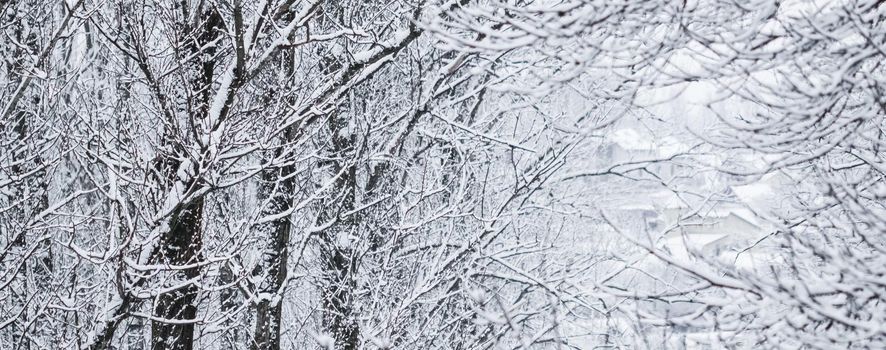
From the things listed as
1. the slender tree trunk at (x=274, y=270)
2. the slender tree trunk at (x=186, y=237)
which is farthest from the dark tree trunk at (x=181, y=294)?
the slender tree trunk at (x=274, y=270)

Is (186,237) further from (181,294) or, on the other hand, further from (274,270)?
(274,270)

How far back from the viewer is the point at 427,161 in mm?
7730

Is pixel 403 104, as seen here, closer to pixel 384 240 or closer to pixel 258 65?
pixel 384 240

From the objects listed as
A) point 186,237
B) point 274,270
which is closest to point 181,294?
point 186,237

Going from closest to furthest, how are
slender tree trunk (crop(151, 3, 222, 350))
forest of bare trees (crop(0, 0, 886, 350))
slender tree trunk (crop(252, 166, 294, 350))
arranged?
1. forest of bare trees (crop(0, 0, 886, 350))
2. slender tree trunk (crop(151, 3, 222, 350))
3. slender tree trunk (crop(252, 166, 294, 350))

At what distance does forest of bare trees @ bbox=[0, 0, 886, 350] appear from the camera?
307 centimetres

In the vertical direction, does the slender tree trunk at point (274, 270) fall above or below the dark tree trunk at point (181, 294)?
above

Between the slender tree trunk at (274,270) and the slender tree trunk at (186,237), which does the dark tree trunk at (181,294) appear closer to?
the slender tree trunk at (186,237)

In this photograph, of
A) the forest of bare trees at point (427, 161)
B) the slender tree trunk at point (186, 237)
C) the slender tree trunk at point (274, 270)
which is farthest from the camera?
the slender tree trunk at point (274, 270)

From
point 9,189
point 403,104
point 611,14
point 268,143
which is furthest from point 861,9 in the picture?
point 9,189

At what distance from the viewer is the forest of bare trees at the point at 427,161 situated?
3.07m

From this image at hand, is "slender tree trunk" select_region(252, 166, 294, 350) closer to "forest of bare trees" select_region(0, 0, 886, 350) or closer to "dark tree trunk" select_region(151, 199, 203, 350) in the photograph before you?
"forest of bare trees" select_region(0, 0, 886, 350)

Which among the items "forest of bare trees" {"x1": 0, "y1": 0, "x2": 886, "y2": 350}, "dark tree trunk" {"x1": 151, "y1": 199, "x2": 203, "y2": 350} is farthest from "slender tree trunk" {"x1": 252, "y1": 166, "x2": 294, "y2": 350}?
"dark tree trunk" {"x1": 151, "y1": 199, "x2": 203, "y2": 350}

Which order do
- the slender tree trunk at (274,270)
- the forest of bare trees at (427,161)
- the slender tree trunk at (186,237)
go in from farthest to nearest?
the slender tree trunk at (274,270) < the slender tree trunk at (186,237) < the forest of bare trees at (427,161)
